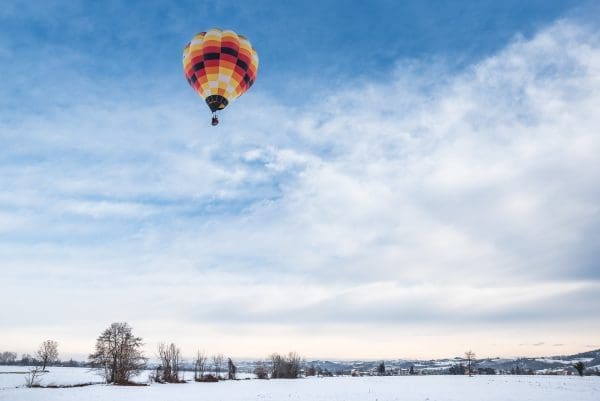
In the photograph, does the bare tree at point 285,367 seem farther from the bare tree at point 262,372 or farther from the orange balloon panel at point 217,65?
the orange balloon panel at point 217,65

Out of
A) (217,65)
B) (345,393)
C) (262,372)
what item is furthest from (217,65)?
(262,372)

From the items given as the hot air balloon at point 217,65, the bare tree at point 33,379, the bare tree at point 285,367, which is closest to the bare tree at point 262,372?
the bare tree at point 285,367

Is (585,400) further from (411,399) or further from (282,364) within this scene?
(282,364)

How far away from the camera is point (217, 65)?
32.9 meters

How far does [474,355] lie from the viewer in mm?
123250

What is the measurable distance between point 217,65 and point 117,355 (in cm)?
5425

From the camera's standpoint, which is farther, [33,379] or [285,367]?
[285,367]

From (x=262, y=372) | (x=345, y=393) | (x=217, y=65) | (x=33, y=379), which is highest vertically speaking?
(x=217, y=65)

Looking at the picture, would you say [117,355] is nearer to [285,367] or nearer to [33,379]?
[33,379]

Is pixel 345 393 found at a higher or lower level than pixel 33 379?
lower

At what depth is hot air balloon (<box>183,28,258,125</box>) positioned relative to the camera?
1297 inches

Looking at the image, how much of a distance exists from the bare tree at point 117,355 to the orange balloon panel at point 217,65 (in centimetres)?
5026

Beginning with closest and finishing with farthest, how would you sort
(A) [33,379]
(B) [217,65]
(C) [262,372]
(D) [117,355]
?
(B) [217,65], (A) [33,379], (D) [117,355], (C) [262,372]

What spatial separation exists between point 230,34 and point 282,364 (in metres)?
103
